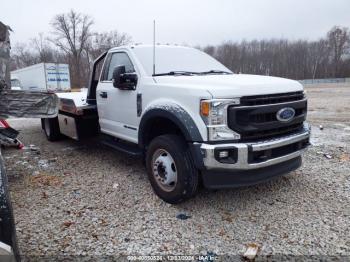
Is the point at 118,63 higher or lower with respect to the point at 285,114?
higher

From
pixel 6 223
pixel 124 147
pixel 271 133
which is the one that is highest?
pixel 271 133

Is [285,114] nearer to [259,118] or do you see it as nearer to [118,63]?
[259,118]

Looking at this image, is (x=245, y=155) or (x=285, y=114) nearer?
(x=245, y=155)

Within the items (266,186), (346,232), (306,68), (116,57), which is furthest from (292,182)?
(306,68)

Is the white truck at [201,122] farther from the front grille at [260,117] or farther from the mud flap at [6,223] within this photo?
the mud flap at [6,223]

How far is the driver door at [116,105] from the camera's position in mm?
4594

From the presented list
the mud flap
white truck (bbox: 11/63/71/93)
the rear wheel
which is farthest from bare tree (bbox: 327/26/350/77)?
the mud flap

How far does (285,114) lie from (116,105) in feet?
8.45

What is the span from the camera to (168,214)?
366 centimetres

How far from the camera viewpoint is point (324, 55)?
259 feet

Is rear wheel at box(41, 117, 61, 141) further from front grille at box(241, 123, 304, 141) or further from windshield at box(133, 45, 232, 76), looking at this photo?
front grille at box(241, 123, 304, 141)

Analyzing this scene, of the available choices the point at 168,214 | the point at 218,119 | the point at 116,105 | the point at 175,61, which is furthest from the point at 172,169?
the point at 175,61

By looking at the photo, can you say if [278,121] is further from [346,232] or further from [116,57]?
[116,57]

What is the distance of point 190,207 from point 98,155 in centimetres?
309
